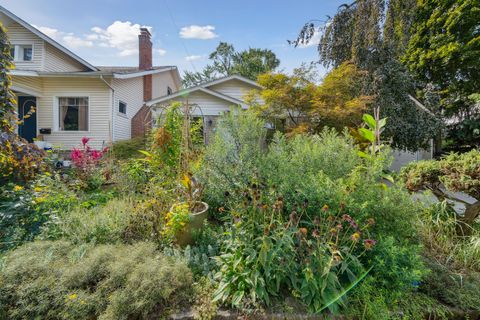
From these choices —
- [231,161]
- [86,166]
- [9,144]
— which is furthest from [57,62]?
[231,161]

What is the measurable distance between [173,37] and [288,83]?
4.09m

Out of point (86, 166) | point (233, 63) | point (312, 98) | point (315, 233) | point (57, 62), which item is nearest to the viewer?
point (315, 233)

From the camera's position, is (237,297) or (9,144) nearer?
(237,297)

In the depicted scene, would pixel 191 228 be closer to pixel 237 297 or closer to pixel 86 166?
pixel 237 297

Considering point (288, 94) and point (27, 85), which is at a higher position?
point (27, 85)

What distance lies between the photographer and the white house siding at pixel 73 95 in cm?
1028

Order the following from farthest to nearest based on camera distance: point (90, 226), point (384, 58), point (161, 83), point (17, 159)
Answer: point (161, 83), point (384, 58), point (17, 159), point (90, 226)

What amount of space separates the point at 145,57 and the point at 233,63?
710 inches

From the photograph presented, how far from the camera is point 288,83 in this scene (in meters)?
7.88

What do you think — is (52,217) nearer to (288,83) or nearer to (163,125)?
(163,125)

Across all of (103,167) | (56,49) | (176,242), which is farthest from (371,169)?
(56,49)

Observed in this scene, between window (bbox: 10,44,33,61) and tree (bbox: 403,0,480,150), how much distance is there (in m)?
18.6

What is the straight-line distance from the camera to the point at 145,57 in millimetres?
14117

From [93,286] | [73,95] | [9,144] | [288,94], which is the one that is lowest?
[93,286]
